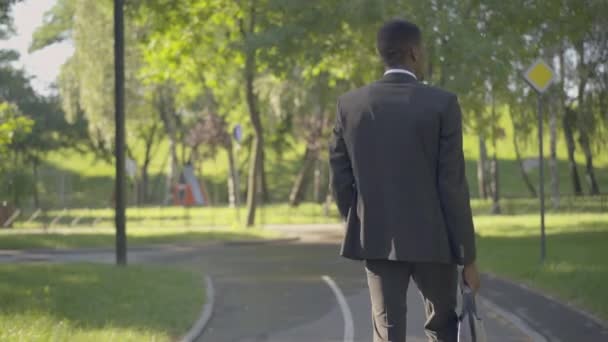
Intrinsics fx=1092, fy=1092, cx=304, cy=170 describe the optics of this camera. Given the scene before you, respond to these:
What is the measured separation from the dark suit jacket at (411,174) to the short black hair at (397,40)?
0.16 metres

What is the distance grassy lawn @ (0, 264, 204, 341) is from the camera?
986cm

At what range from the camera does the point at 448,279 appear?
17.0ft

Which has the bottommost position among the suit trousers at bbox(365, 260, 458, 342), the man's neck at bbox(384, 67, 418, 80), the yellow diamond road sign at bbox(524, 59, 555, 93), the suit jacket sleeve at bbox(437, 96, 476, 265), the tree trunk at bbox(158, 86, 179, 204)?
the suit trousers at bbox(365, 260, 458, 342)

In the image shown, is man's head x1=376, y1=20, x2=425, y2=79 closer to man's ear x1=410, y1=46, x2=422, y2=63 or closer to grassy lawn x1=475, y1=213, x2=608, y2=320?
man's ear x1=410, y1=46, x2=422, y2=63

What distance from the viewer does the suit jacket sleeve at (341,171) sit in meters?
5.20

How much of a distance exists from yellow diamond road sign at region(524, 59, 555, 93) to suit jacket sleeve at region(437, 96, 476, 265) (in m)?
11.6

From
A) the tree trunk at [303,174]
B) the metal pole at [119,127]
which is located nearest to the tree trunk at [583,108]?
the metal pole at [119,127]

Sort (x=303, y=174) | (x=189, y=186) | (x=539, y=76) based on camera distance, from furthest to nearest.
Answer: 1. (x=189, y=186)
2. (x=303, y=174)
3. (x=539, y=76)

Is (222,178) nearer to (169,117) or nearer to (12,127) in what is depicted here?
(169,117)

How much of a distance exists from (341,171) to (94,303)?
24.4 ft

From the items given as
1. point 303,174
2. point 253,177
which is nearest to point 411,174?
point 253,177

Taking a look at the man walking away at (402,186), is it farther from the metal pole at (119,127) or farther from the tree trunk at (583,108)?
the tree trunk at (583,108)

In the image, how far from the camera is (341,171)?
5.21 m

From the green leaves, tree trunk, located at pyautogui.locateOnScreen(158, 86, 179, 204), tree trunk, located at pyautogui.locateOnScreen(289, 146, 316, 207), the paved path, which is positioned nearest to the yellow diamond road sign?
the paved path
